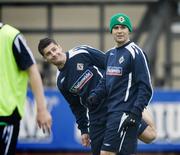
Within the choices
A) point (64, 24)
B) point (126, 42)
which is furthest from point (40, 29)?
point (126, 42)

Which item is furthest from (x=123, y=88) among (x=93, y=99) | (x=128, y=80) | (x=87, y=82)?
(x=87, y=82)

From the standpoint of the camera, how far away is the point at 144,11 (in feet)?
65.3

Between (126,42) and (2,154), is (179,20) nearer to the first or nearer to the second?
(126,42)

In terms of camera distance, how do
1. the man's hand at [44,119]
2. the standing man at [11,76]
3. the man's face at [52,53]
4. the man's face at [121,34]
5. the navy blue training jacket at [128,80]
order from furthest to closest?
1. the man's face at [52,53]
2. the man's face at [121,34]
3. the navy blue training jacket at [128,80]
4. the standing man at [11,76]
5. the man's hand at [44,119]

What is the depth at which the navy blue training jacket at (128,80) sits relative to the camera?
8.24 metres

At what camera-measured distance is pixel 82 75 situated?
355 inches

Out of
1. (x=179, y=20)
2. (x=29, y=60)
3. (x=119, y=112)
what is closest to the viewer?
(x=29, y=60)

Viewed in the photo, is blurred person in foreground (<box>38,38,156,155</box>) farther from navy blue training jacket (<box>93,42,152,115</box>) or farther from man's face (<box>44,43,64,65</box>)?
navy blue training jacket (<box>93,42,152,115</box>)

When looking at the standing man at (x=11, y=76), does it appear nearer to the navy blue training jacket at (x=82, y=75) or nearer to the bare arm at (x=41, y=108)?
the bare arm at (x=41, y=108)

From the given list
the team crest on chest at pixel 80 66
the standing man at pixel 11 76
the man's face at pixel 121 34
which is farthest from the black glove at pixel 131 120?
the standing man at pixel 11 76

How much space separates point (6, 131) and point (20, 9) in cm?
1363

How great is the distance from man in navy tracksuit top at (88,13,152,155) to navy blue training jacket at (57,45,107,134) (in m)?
0.49

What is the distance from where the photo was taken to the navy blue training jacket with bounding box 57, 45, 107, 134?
899cm

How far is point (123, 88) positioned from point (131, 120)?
1.12ft
